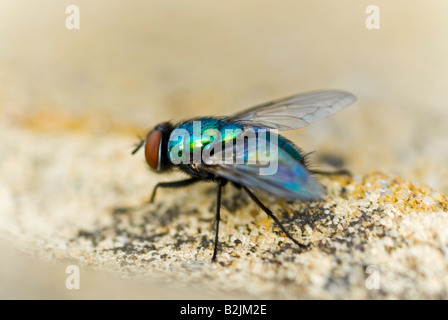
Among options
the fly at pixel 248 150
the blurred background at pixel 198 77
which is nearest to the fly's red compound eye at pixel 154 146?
the fly at pixel 248 150

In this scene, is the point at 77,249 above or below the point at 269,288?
above

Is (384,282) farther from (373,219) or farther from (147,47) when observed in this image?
(147,47)

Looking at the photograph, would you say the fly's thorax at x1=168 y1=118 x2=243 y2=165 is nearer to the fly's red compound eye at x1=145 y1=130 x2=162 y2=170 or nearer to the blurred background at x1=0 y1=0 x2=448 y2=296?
the fly's red compound eye at x1=145 y1=130 x2=162 y2=170

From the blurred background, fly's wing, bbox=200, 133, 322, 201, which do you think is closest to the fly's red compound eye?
fly's wing, bbox=200, 133, 322, 201

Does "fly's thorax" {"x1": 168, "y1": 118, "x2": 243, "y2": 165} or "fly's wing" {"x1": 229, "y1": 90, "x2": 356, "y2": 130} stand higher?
"fly's wing" {"x1": 229, "y1": 90, "x2": 356, "y2": 130}

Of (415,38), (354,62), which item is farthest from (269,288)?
(415,38)

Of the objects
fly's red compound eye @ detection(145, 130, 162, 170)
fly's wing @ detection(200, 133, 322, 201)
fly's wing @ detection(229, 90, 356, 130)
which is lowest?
fly's wing @ detection(200, 133, 322, 201)

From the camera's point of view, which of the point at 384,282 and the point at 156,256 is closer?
the point at 384,282

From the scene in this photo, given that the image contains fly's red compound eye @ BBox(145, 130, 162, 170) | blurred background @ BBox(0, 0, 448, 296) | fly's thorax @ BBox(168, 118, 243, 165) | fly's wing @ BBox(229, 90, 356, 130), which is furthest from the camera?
blurred background @ BBox(0, 0, 448, 296)
